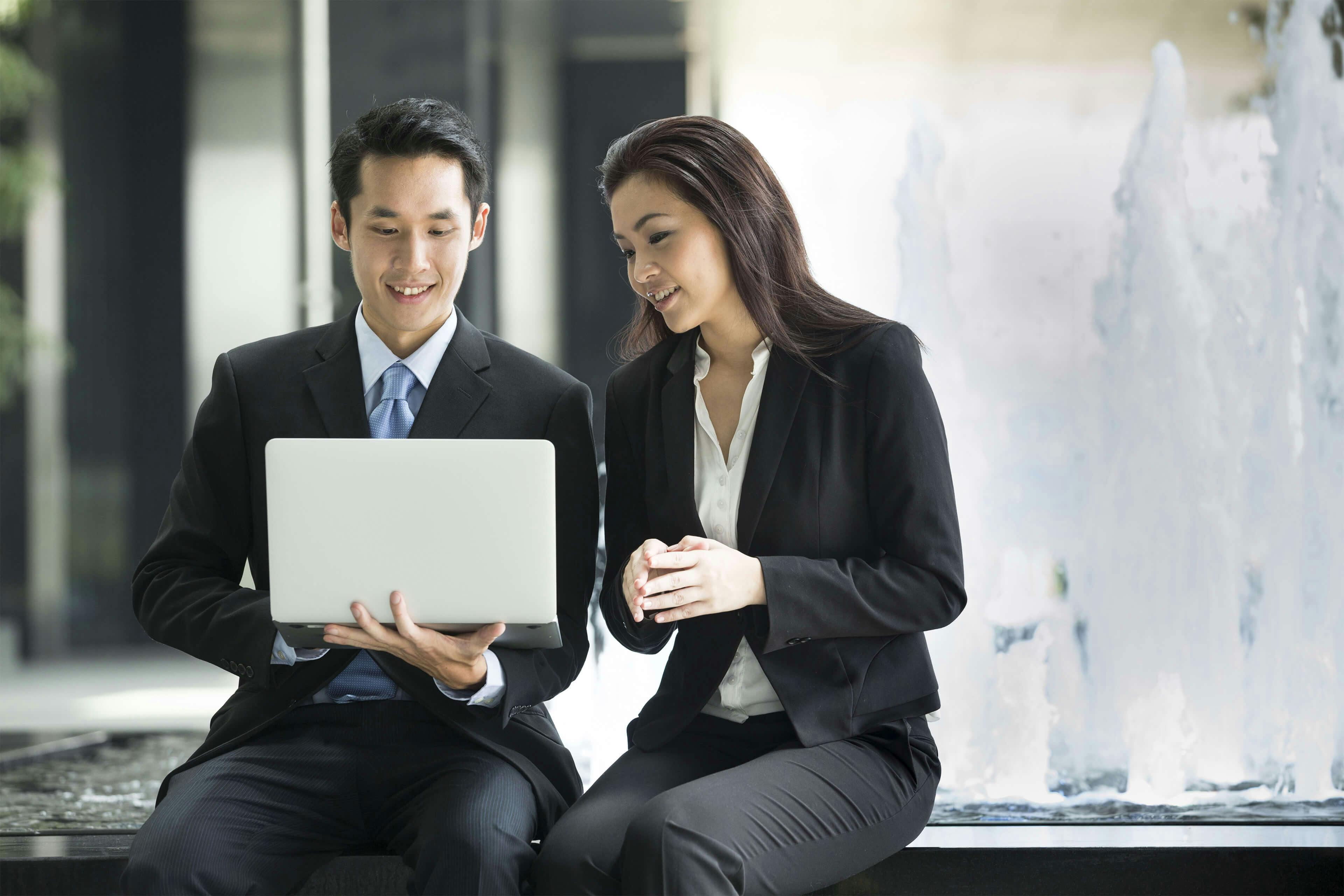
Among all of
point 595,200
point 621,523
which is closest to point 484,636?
point 621,523

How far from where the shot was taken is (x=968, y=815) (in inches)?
91.6

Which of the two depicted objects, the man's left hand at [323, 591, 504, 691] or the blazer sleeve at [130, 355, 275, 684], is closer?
the man's left hand at [323, 591, 504, 691]

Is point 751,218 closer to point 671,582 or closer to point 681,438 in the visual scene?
point 681,438

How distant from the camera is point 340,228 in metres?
1.95

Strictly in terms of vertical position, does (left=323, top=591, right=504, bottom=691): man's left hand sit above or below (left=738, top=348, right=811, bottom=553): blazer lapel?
below

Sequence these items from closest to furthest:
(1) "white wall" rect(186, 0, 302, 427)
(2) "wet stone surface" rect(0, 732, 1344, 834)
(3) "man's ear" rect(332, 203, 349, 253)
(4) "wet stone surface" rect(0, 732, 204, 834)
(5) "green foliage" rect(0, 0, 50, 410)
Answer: (3) "man's ear" rect(332, 203, 349, 253) < (2) "wet stone surface" rect(0, 732, 1344, 834) < (4) "wet stone surface" rect(0, 732, 204, 834) < (5) "green foliage" rect(0, 0, 50, 410) < (1) "white wall" rect(186, 0, 302, 427)

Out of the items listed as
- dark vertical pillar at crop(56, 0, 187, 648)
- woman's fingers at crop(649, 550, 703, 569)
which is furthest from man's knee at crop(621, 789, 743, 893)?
dark vertical pillar at crop(56, 0, 187, 648)

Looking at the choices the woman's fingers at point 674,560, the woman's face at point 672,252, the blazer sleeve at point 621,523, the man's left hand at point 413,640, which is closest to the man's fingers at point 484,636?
the man's left hand at point 413,640

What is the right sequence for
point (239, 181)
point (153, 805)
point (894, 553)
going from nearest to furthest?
1. point (894, 553)
2. point (153, 805)
3. point (239, 181)

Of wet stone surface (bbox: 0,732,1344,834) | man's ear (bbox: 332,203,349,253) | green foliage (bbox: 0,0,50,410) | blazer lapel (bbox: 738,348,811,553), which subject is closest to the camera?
blazer lapel (bbox: 738,348,811,553)

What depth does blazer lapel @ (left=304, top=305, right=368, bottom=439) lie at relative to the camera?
184 centimetres

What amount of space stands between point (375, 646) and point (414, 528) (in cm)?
18

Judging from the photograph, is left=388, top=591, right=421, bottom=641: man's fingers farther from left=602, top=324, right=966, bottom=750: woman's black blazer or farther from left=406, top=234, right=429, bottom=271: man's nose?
left=406, top=234, right=429, bottom=271: man's nose

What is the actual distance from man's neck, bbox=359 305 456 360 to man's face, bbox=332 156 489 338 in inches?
1.6
